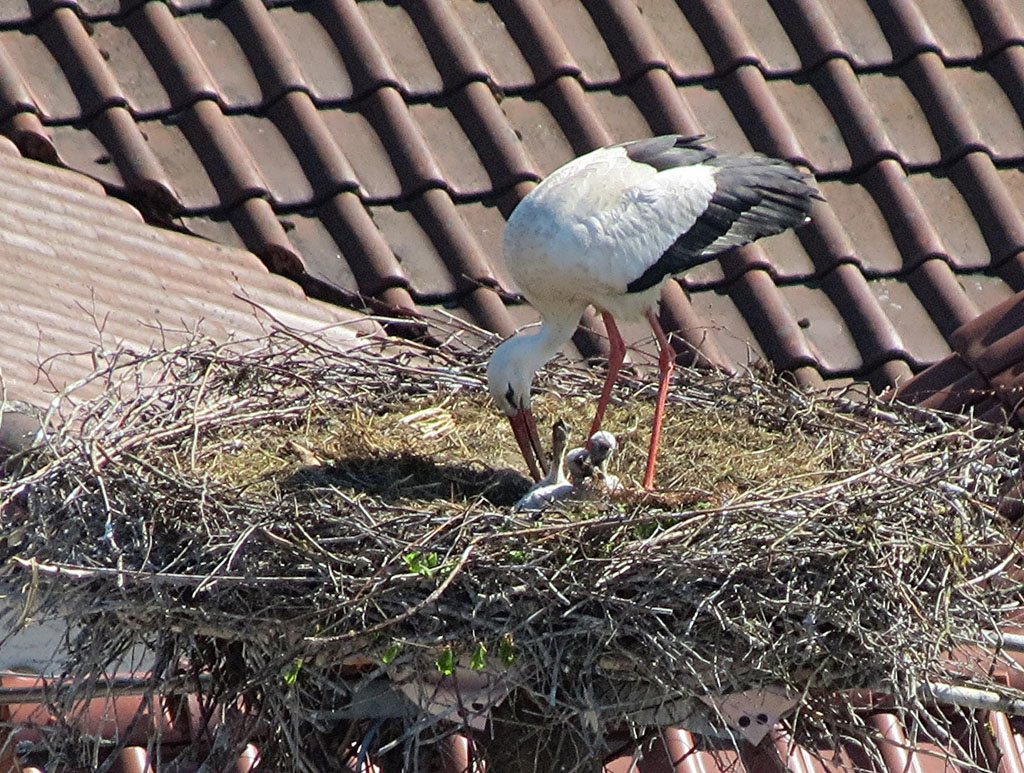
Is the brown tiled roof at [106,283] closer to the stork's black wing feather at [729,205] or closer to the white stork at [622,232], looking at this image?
the white stork at [622,232]

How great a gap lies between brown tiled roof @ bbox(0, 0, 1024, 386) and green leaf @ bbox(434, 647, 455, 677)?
80.3 inches

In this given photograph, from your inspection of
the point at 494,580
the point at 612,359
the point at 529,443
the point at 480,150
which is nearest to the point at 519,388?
the point at 529,443

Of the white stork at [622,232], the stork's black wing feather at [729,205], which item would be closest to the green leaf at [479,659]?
the white stork at [622,232]

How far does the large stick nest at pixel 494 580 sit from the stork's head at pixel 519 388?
34 centimetres

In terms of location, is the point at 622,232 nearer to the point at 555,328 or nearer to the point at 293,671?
the point at 555,328

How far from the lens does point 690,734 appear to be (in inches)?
198

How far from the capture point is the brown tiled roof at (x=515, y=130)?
618 cm

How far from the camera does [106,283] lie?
5793mm

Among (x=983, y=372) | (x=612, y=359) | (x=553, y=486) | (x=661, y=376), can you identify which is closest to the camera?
(x=553, y=486)

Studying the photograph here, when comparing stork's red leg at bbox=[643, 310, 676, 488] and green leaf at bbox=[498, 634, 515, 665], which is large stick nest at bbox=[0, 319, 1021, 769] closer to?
green leaf at bbox=[498, 634, 515, 665]

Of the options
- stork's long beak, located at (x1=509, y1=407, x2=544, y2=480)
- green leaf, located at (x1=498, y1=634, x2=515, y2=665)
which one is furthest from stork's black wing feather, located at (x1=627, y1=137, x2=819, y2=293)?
green leaf, located at (x1=498, y1=634, x2=515, y2=665)

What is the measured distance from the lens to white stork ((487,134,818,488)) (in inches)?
193

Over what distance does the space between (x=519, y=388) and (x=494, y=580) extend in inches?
38.4

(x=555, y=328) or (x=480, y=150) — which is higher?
(x=555, y=328)
